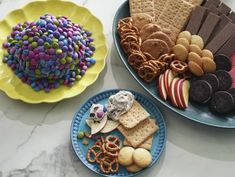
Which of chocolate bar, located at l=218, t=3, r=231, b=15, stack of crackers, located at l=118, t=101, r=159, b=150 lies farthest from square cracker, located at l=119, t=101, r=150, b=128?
chocolate bar, located at l=218, t=3, r=231, b=15

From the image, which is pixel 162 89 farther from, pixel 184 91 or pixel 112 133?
pixel 112 133

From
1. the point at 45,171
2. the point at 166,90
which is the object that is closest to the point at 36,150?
the point at 45,171

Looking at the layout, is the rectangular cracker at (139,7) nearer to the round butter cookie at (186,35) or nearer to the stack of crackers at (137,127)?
the round butter cookie at (186,35)

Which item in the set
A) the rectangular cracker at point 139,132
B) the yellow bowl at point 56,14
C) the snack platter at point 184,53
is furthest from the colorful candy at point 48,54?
the rectangular cracker at point 139,132

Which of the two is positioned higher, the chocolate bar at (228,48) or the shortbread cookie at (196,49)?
the chocolate bar at (228,48)

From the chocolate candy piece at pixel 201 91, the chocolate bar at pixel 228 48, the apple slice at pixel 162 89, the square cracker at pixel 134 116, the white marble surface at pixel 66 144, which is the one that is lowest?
the white marble surface at pixel 66 144

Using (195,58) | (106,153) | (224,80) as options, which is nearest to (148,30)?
(195,58)

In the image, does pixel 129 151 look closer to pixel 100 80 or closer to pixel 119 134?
pixel 119 134
